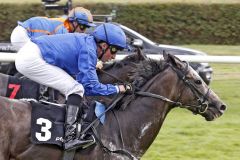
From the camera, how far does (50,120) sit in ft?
19.1

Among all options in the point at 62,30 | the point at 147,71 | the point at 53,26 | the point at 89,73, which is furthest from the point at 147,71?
the point at 53,26

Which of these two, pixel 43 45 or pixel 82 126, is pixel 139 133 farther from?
pixel 43 45

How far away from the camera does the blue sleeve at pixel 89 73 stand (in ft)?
19.0

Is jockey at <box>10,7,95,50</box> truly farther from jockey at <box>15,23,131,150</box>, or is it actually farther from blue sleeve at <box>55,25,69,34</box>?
jockey at <box>15,23,131,150</box>

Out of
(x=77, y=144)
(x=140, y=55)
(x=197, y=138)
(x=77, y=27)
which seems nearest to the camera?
(x=77, y=144)

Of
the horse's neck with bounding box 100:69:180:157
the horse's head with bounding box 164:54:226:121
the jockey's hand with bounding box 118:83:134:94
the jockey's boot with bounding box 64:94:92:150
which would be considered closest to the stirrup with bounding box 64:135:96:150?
the jockey's boot with bounding box 64:94:92:150

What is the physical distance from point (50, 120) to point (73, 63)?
549mm

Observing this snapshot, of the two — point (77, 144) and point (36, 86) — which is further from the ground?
point (77, 144)

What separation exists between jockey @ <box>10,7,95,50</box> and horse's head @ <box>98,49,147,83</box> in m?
0.78

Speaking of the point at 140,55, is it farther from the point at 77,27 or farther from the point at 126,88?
the point at 77,27

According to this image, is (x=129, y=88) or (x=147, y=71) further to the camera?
(x=147, y=71)

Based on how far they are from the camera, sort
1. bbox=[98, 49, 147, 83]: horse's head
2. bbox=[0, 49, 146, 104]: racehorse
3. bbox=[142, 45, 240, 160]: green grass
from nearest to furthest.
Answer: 1. bbox=[98, 49, 147, 83]: horse's head
2. bbox=[0, 49, 146, 104]: racehorse
3. bbox=[142, 45, 240, 160]: green grass

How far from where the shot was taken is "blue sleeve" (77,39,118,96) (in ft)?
19.0

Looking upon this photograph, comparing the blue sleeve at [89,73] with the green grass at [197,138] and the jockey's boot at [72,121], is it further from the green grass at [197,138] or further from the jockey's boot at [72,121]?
the green grass at [197,138]
